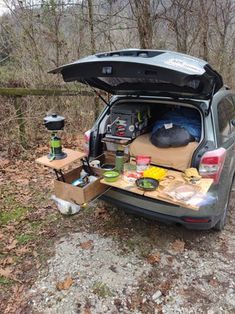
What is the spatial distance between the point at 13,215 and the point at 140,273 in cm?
177

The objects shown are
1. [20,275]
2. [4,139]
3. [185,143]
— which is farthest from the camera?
[4,139]

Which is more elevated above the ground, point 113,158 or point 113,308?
point 113,158

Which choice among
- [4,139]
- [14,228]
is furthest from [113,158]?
[4,139]

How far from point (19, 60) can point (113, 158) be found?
4709mm

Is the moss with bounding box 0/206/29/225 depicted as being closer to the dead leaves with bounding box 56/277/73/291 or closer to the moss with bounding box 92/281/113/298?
the dead leaves with bounding box 56/277/73/291

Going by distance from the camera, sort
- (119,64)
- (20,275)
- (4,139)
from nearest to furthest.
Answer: (119,64), (20,275), (4,139)

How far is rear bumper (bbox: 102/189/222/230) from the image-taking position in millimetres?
2590

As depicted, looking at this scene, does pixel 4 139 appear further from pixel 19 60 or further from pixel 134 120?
pixel 134 120

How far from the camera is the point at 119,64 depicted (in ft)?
7.99

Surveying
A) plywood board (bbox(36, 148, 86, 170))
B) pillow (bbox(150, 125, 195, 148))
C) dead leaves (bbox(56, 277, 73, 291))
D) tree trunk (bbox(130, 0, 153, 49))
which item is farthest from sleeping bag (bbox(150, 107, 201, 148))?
tree trunk (bbox(130, 0, 153, 49))

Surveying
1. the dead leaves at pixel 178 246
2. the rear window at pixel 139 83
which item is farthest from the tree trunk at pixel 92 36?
the dead leaves at pixel 178 246

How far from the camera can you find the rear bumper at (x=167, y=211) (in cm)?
259

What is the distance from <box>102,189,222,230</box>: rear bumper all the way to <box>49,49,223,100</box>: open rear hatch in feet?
3.55

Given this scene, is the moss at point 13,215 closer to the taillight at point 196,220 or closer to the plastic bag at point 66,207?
the plastic bag at point 66,207
